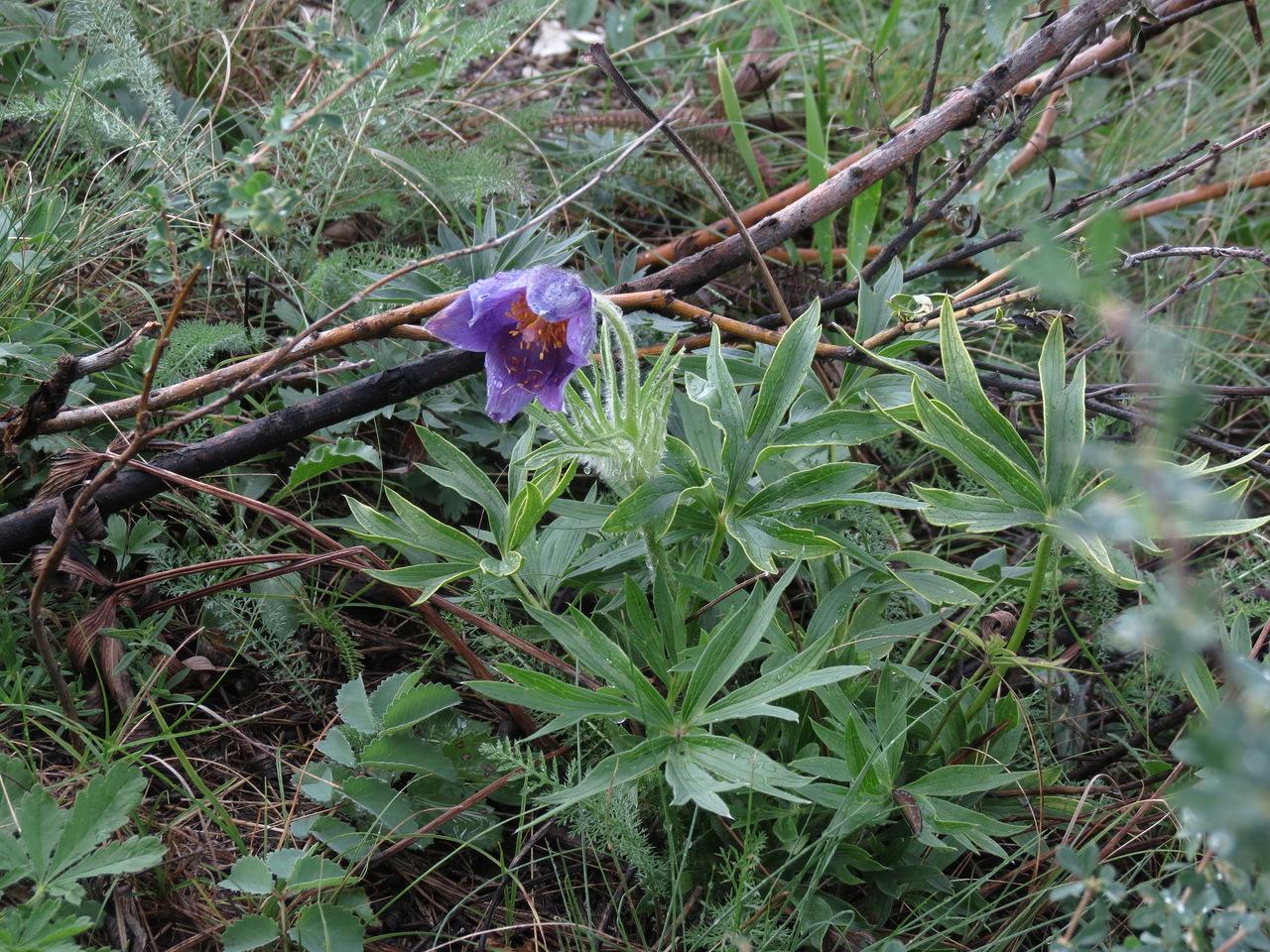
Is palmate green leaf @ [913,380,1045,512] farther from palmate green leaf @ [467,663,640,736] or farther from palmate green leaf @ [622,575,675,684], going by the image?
palmate green leaf @ [467,663,640,736]

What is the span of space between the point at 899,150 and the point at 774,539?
0.92 m

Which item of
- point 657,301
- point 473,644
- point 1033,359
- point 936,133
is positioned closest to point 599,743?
point 473,644

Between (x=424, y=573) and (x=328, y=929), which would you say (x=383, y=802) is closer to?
(x=328, y=929)

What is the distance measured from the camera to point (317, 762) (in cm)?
166

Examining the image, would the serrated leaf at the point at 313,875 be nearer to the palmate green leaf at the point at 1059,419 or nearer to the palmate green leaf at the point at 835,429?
the palmate green leaf at the point at 835,429

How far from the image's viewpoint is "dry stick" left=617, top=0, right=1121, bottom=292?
1.97 meters

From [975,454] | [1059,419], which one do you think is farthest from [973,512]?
[1059,419]

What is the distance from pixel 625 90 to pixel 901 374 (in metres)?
0.67

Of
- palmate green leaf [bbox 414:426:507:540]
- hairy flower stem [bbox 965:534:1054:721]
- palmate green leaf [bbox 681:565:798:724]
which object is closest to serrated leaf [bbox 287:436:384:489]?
palmate green leaf [bbox 414:426:507:540]

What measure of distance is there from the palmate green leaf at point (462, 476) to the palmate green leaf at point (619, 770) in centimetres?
45

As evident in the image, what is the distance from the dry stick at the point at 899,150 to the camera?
197 centimetres

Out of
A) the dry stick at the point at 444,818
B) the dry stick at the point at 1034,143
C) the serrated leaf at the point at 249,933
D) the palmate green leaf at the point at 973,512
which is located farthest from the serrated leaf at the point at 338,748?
the dry stick at the point at 1034,143

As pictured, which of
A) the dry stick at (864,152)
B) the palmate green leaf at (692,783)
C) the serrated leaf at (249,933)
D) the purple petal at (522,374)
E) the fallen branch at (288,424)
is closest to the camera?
the palmate green leaf at (692,783)

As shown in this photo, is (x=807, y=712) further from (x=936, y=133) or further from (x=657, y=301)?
(x=936, y=133)
